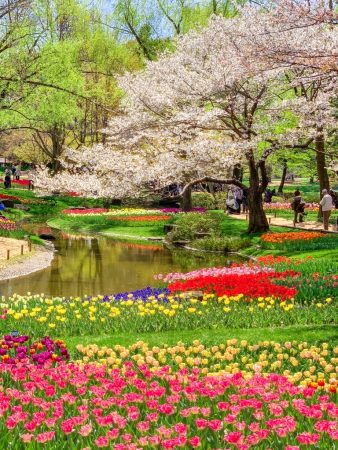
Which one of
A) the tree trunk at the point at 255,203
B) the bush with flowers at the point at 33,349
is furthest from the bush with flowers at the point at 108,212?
the bush with flowers at the point at 33,349

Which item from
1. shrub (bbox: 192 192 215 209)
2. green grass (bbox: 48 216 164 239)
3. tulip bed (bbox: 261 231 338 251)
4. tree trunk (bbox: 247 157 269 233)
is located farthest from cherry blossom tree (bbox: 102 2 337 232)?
shrub (bbox: 192 192 215 209)

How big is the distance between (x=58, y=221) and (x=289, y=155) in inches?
561

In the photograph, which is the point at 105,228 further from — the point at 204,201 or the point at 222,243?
the point at 204,201

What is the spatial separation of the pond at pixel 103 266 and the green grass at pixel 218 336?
711 cm

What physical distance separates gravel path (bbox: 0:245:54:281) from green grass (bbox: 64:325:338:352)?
9.59 meters

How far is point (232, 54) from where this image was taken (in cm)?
2334

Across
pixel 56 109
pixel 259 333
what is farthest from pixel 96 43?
pixel 259 333

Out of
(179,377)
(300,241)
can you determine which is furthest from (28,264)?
(179,377)

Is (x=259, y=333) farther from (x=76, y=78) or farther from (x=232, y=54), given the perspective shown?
(x=76, y=78)

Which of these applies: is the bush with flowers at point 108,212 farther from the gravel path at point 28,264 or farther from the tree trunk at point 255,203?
the gravel path at point 28,264

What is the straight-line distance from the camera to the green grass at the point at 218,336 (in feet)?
28.3

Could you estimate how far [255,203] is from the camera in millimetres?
26188

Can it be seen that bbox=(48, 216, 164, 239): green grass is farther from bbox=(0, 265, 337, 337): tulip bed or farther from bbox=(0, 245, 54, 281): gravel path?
bbox=(0, 265, 337, 337): tulip bed

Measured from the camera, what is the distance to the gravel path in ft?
60.8
